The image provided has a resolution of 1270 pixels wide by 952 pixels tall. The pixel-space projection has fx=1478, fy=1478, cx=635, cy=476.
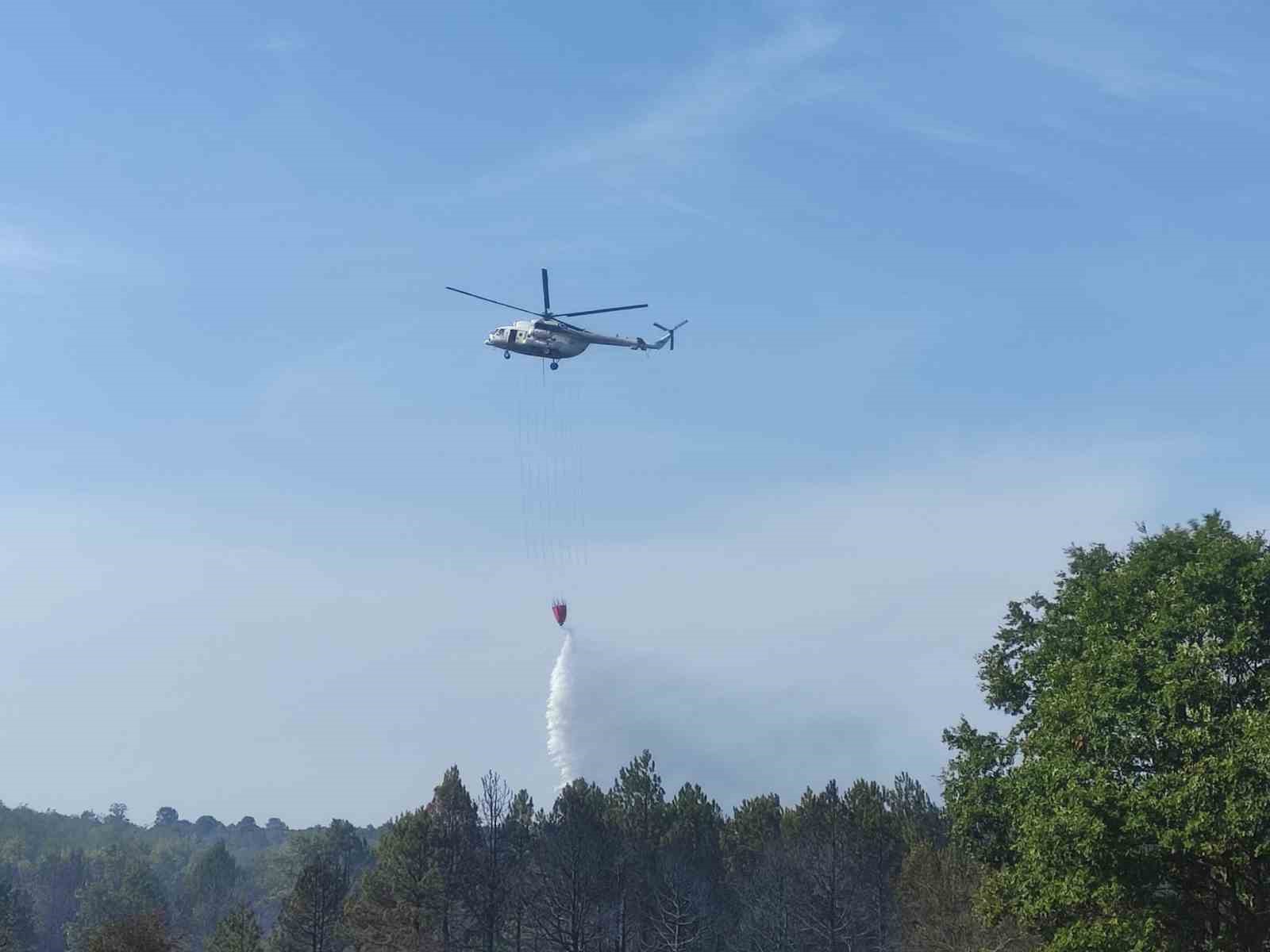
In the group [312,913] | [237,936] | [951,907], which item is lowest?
[951,907]

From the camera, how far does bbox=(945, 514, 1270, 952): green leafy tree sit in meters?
43.2

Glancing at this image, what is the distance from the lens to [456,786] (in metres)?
111

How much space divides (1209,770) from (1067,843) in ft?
15.3

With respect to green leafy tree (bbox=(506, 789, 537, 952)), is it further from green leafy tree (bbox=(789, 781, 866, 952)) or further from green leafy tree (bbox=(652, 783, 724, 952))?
green leafy tree (bbox=(789, 781, 866, 952))


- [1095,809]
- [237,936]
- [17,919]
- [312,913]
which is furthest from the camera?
[17,919]

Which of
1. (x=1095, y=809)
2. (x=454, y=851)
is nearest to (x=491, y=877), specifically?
(x=454, y=851)

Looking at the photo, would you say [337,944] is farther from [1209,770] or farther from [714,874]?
[1209,770]

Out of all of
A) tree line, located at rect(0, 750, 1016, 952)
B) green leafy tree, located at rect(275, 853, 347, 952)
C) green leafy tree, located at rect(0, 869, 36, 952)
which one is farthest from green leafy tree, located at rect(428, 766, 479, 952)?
green leafy tree, located at rect(0, 869, 36, 952)

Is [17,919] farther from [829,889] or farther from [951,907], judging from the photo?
[951,907]

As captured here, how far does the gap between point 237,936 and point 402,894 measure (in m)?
16.6

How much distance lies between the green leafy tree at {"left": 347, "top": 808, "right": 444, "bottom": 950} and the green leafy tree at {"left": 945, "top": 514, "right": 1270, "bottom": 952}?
55.9 m

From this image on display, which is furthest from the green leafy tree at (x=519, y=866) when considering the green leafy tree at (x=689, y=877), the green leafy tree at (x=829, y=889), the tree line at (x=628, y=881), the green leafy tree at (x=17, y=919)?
the green leafy tree at (x=17, y=919)

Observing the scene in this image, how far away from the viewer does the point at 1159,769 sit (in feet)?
149

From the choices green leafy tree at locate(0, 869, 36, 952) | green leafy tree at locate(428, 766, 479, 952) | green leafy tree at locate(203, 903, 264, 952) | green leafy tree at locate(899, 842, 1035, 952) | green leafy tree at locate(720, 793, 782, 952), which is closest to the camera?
green leafy tree at locate(203, 903, 264, 952)
